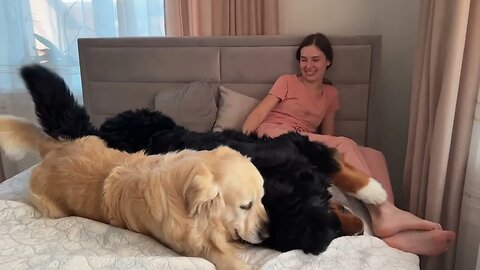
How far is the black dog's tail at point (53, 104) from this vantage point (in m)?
1.48

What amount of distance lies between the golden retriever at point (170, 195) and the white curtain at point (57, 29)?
1.51 metres

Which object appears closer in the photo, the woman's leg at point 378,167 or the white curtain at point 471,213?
the white curtain at point 471,213

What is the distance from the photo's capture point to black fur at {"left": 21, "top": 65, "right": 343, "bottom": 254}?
1.29 meters

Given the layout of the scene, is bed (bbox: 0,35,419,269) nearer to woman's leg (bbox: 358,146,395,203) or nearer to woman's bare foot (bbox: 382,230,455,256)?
woman's leg (bbox: 358,146,395,203)

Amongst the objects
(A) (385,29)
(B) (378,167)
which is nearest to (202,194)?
(B) (378,167)

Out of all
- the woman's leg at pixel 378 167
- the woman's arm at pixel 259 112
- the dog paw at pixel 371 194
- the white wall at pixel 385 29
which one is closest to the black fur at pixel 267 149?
the dog paw at pixel 371 194

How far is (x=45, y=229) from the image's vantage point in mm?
1406

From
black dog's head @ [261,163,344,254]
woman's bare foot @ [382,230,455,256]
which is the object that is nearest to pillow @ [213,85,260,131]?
black dog's head @ [261,163,344,254]

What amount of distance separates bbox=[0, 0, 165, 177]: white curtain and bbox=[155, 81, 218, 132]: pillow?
1.83ft

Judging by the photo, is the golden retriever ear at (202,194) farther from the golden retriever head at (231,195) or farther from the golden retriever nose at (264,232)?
the golden retriever nose at (264,232)

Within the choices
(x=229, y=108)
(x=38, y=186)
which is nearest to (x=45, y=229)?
(x=38, y=186)

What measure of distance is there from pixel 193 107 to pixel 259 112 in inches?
14.9

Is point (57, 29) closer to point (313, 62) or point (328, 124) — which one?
point (313, 62)

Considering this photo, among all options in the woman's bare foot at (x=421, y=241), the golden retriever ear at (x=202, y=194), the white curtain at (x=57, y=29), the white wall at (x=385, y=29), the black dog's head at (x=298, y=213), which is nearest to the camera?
the golden retriever ear at (x=202, y=194)
